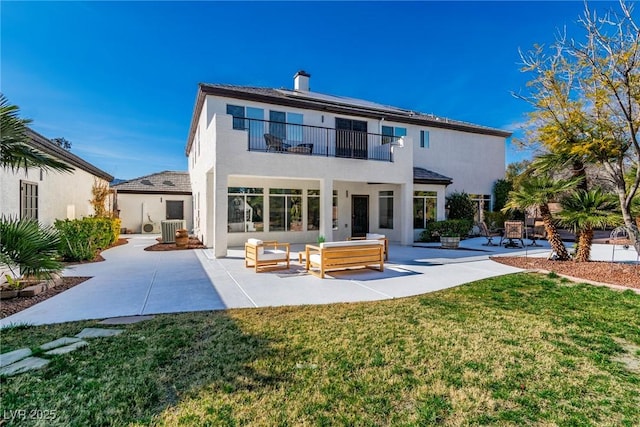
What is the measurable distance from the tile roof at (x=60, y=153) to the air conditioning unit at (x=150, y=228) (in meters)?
4.19

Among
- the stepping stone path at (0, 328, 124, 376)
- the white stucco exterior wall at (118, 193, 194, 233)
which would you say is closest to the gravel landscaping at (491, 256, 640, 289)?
the stepping stone path at (0, 328, 124, 376)

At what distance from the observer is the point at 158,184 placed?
25.6m

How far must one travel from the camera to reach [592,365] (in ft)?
12.4

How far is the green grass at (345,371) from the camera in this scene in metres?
2.85

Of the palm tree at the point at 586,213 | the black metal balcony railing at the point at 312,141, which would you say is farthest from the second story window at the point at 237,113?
the palm tree at the point at 586,213

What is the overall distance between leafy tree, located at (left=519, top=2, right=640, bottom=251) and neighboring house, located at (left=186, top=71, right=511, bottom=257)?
690cm

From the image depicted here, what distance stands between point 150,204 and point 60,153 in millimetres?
12768

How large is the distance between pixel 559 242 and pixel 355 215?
1016 centimetres

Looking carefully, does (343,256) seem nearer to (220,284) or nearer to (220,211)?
(220,284)

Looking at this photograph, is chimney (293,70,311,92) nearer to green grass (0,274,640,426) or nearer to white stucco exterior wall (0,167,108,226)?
white stucco exterior wall (0,167,108,226)

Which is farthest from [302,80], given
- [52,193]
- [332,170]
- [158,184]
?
[52,193]

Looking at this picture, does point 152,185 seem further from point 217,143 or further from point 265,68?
point 217,143

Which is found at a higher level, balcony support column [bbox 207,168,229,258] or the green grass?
balcony support column [bbox 207,168,229,258]

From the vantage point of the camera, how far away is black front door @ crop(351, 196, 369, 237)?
1864cm
